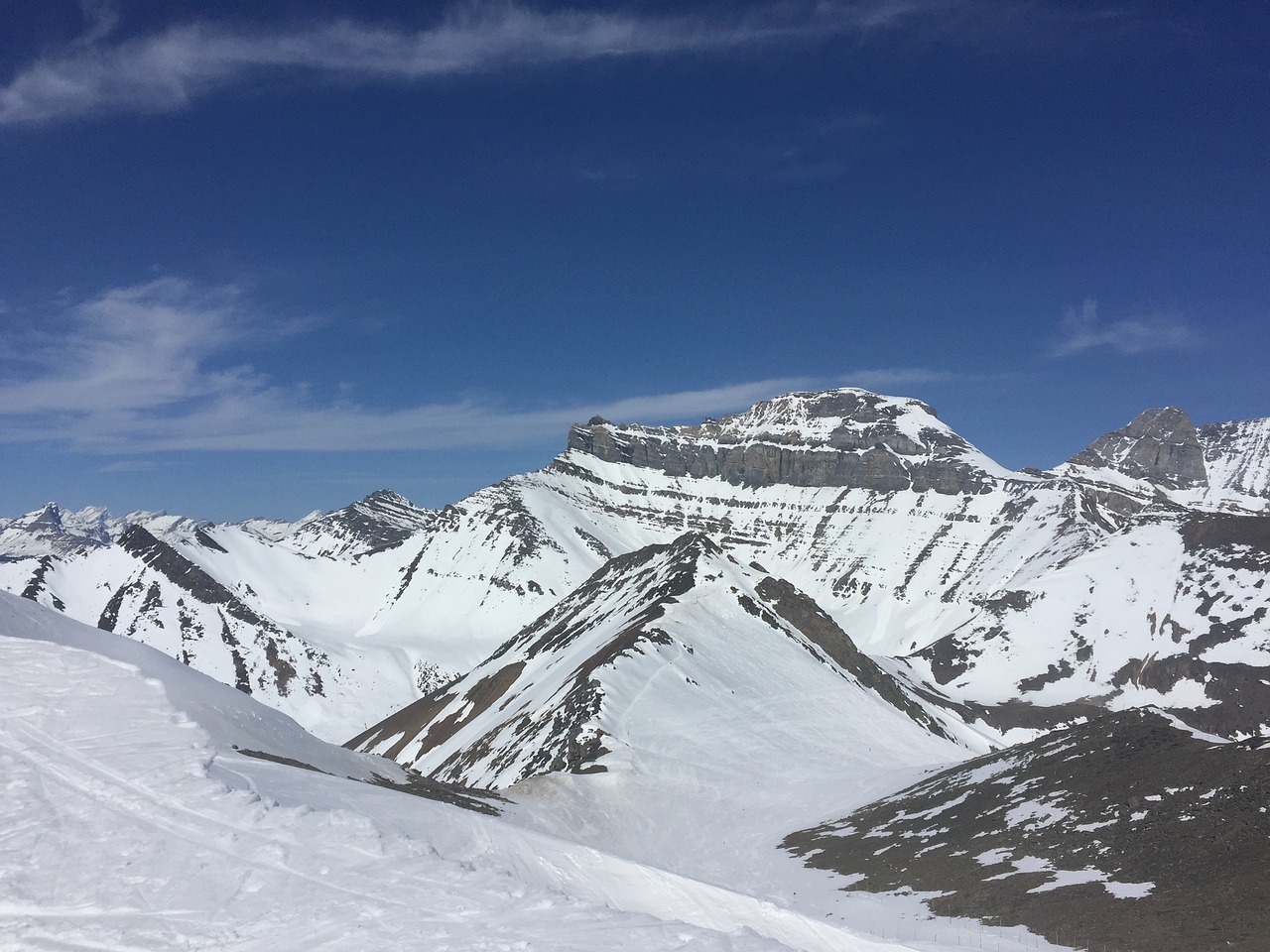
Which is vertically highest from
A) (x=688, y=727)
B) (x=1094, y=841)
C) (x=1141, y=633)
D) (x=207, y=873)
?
(x=1141, y=633)

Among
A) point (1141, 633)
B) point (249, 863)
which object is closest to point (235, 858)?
point (249, 863)

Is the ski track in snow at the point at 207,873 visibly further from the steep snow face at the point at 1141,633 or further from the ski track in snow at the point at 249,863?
the steep snow face at the point at 1141,633

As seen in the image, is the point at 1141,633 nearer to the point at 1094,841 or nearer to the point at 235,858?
the point at 1094,841

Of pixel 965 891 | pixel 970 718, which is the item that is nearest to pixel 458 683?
pixel 970 718

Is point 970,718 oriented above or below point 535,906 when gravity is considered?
below

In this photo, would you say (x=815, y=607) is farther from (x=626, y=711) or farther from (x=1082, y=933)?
(x=1082, y=933)

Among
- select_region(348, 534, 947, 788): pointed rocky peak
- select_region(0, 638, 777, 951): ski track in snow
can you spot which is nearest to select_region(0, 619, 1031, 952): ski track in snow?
select_region(0, 638, 777, 951): ski track in snow
